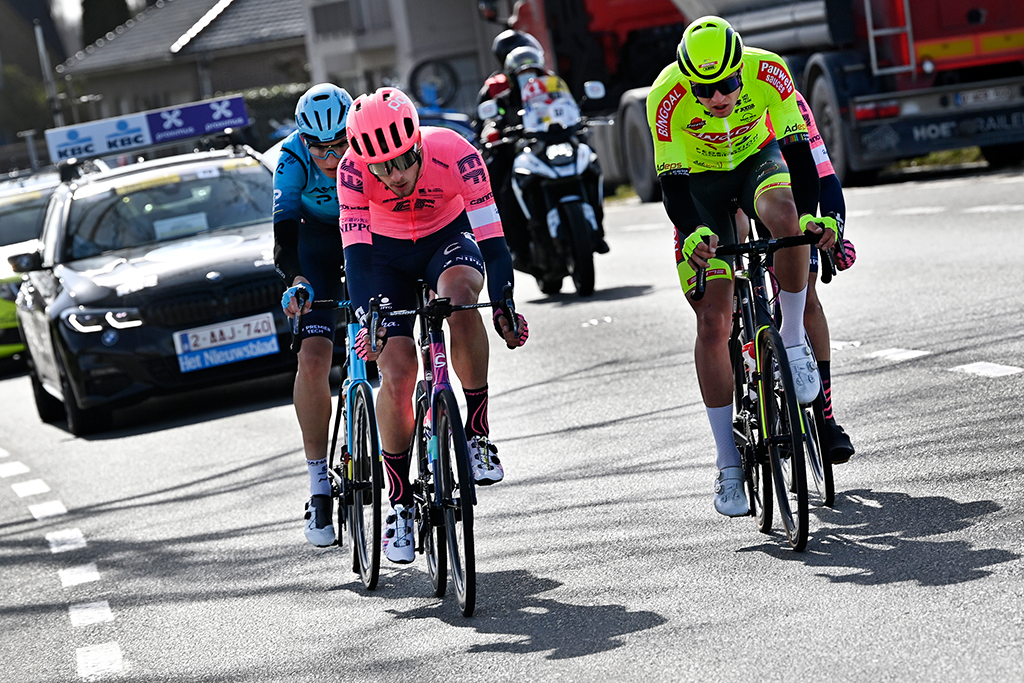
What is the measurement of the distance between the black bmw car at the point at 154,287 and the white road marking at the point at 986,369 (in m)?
4.68

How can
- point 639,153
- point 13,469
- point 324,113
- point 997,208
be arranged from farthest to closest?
point 639,153 < point 997,208 < point 13,469 < point 324,113

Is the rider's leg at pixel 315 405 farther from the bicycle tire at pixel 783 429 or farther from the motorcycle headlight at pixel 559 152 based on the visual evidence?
the motorcycle headlight at pixel 559 152

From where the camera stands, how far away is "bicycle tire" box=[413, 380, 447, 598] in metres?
5.86

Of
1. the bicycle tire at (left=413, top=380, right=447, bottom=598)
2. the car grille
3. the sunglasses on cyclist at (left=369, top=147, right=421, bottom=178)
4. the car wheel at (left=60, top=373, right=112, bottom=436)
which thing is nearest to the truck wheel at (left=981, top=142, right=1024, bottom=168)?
the car grille

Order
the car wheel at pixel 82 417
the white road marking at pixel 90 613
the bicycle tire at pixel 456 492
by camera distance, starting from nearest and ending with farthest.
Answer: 1. the bicycle tire at pixel 456 492
2. the white road marking at pixel 90 613
3. the car wheel at pixel 82 417

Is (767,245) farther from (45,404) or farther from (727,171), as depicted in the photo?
(45,404)

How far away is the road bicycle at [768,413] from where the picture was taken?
5648 millimetres

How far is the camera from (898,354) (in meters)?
9.48

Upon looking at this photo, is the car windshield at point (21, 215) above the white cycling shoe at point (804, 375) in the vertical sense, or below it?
above

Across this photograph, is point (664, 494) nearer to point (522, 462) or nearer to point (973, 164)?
point (522, 462)

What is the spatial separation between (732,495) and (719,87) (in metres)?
1.52

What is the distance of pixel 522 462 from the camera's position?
27.3 feet

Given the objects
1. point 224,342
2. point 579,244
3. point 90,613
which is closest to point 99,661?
point 90,613

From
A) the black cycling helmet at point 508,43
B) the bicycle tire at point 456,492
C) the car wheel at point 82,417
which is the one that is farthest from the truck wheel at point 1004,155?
the bicycle tire at point 456,492
